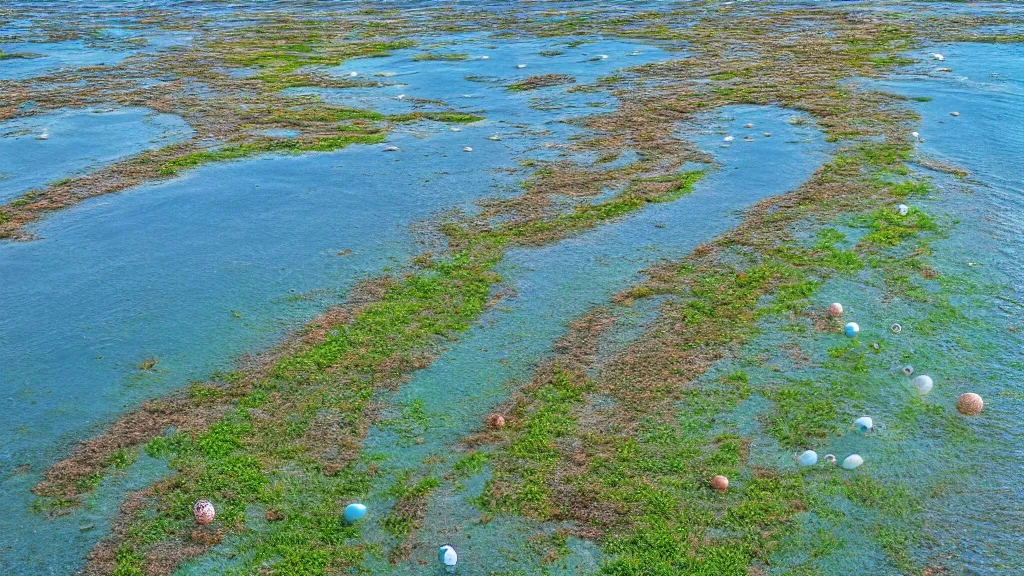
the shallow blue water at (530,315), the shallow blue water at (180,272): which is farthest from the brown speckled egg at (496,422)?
the shallow blue water at (180,272)

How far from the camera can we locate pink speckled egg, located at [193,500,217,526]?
5.56 m

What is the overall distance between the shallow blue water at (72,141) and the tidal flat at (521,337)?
12 centimetres

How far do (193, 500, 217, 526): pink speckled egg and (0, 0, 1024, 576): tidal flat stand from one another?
0.05 m

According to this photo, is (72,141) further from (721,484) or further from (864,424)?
(864,424)

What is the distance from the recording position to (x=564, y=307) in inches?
334

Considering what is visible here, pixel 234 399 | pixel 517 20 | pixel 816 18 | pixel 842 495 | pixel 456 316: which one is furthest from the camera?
pixel 517 20

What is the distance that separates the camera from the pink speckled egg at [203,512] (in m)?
5.56

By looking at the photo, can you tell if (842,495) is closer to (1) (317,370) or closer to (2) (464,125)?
(1) (317,370)

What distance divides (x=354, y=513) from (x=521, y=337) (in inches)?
115

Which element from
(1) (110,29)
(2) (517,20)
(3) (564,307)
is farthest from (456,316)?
(1) (110,29)

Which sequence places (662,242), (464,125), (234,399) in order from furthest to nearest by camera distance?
(464,125)
(662,242)
(234,399)

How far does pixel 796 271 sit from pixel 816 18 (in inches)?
1037

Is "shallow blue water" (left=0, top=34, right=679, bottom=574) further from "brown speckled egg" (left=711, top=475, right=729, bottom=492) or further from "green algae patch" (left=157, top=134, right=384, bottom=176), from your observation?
"brown speckled egg" (left=711, top=475, right=729, bottom=492)

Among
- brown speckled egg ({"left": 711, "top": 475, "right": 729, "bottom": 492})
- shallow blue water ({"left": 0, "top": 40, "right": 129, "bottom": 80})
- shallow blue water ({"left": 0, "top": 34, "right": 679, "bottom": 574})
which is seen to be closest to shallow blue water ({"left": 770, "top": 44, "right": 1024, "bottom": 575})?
brown speckled egg ({"left": 711, "top": 475, "right": 729, "bottom": 492})
